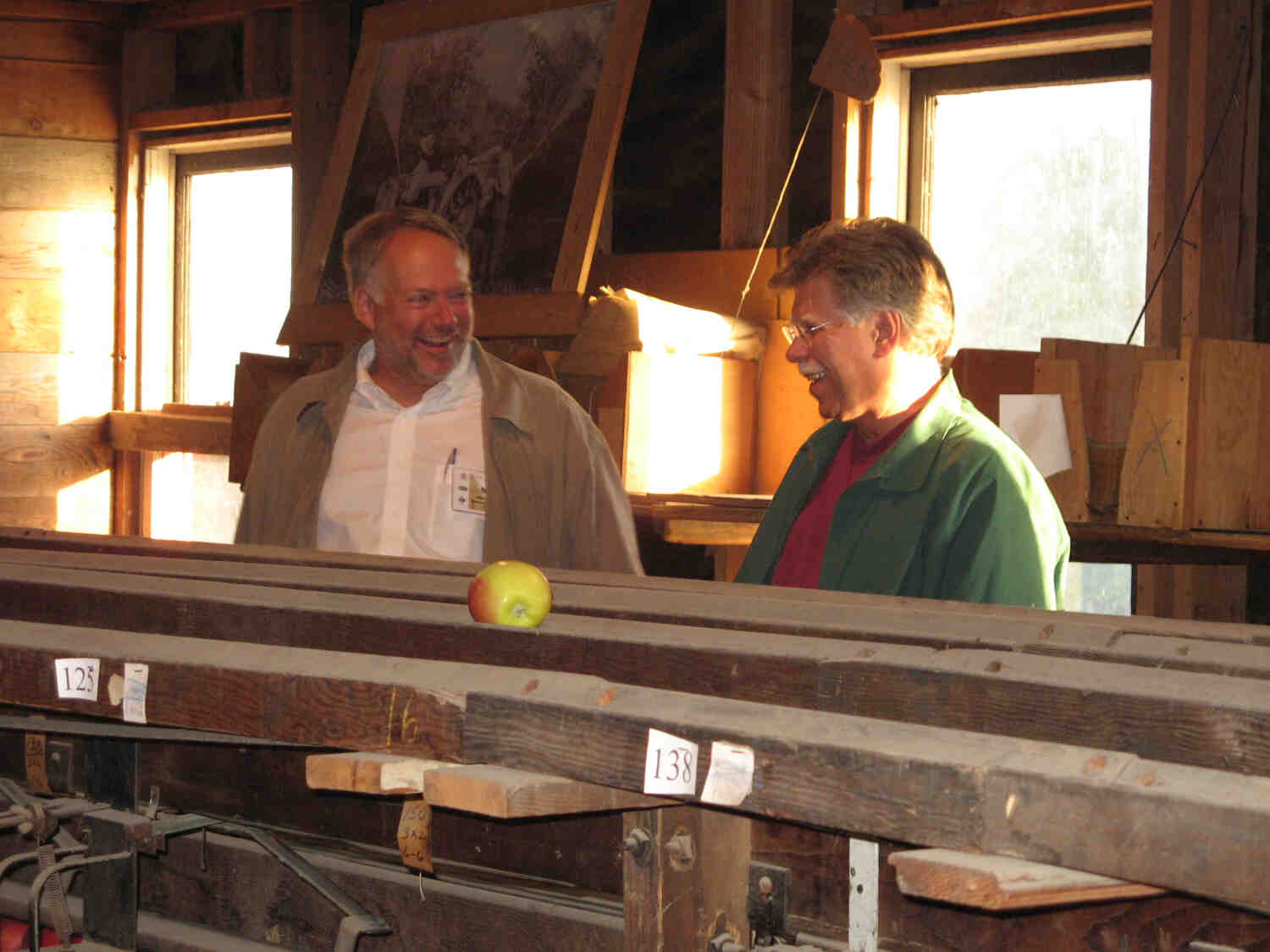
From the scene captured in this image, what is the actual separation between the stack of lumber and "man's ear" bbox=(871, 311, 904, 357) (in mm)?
741

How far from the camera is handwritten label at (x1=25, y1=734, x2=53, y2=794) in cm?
226

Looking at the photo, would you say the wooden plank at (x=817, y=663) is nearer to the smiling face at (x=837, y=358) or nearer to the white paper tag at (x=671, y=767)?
the white paper tag at (x=671, y=767)

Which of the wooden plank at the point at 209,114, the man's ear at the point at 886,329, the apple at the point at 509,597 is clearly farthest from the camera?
the wooden plank at the point at 209,114

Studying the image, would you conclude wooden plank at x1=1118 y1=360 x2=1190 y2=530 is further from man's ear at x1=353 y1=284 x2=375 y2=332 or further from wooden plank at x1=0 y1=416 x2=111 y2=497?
wooden plank at x1=0 y1=416 x2=111 y2=497

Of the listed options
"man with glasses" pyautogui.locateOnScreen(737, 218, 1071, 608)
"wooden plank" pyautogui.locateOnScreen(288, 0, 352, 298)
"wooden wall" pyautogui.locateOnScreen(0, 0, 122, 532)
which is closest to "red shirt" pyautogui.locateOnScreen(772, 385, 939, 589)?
"man with glasses" pyautogui.locateOnScreen(737, 218, 1071, 608)

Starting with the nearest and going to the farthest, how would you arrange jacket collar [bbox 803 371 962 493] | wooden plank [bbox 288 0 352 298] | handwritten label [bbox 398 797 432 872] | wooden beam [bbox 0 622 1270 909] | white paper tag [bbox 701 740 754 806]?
wooden beam [bbox 0 622 1270 909] < white paper tag [bbox 701 740 754 806] < handwritten label [bbox 398 797 432 872] < jacket collar [bbox 803 371 962 493] < wooden plank [bbox 288 0 352 298]

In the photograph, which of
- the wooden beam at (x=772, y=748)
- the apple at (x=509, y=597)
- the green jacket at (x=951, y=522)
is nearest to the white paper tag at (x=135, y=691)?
the wooden beam at (x=772, y=748)

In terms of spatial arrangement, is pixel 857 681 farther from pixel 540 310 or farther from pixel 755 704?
pixel 540 310

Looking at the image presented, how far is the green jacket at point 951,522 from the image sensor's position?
2498 millimetres

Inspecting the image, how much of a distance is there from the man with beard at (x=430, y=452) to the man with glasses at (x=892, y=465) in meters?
0.51

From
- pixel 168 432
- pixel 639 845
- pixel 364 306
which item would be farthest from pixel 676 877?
pixel 168 432

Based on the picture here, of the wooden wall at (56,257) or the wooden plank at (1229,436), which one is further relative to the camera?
the wooden wall at (56,257)

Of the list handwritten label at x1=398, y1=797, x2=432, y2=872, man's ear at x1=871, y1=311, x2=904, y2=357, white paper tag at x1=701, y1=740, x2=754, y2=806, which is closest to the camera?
white paper tag at x1=701, y1=740, x2=754, y2=806

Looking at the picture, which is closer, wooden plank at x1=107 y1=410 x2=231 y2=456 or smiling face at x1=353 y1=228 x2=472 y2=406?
smiling face at x1=353 y1=228 x2=472 y2=406
